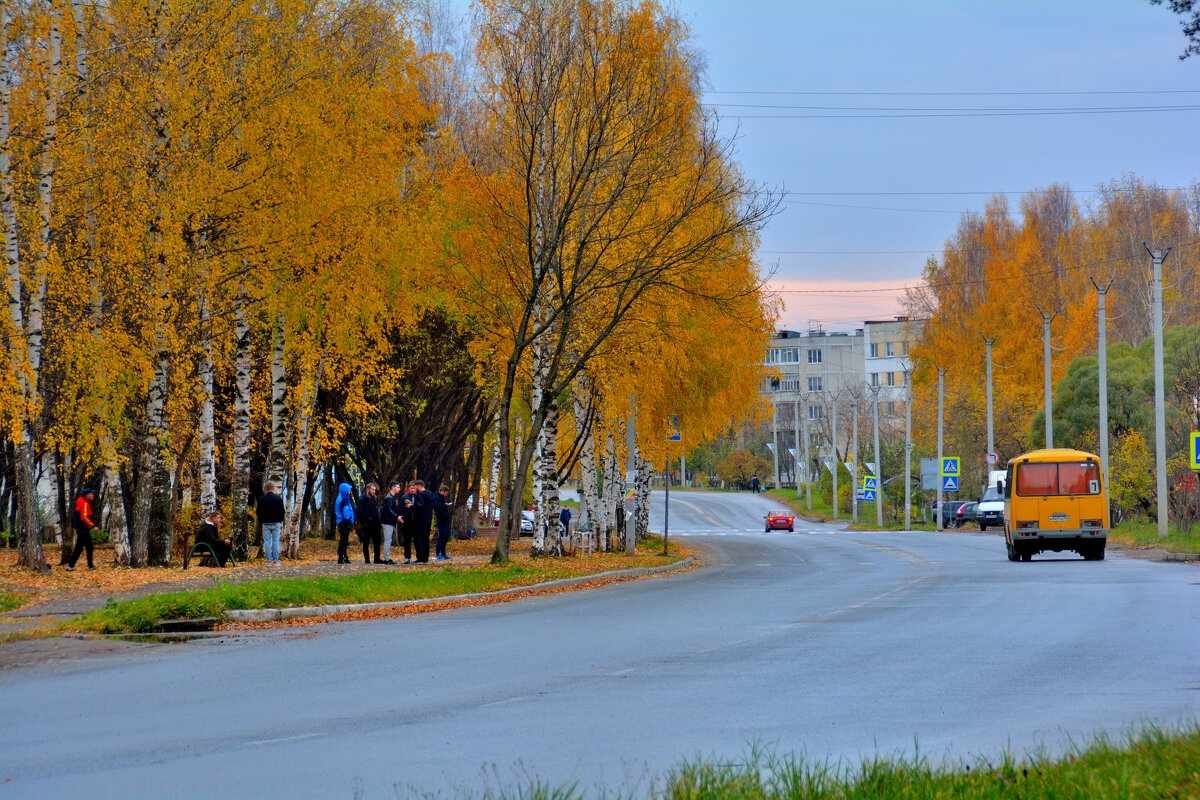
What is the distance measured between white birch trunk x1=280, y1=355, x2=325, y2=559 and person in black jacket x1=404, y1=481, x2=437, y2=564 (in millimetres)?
3533

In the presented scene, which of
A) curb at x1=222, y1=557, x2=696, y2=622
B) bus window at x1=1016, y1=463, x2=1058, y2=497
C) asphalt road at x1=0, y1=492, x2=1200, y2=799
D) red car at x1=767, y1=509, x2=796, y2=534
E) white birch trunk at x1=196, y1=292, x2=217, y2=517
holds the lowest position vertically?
red car at x1=767, y1=509, x2=796, y2=534

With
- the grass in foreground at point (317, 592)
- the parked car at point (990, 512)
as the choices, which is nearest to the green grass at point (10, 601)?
the grass in foreground at point (317, 592)

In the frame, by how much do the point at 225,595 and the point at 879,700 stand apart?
1055cm

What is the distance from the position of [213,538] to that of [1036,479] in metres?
20.1

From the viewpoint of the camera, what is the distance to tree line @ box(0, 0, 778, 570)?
2438 centimetres

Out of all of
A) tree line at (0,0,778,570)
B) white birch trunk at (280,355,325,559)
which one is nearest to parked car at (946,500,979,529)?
tree line at (0,0,778,570)

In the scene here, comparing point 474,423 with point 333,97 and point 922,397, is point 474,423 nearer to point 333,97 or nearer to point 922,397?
point 333,97

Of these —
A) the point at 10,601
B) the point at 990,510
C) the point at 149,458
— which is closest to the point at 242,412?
the point at 149,458

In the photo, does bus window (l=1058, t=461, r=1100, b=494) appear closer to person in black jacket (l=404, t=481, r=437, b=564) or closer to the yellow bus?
the yellow bus

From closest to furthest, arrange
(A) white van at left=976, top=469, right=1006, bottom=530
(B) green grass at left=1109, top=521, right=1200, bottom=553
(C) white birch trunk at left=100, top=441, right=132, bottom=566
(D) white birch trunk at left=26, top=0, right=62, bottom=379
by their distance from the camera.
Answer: (D) white birch trunk at left=26, top=0, right=62, bottom=379
(C) white birch trunk at left=100, top=441, right=132, bottom=566
(B) green grass at left=1109, top=521, right=1200, bottom=553
(A) white van at left=976, top=469, right=1006, bottom=530

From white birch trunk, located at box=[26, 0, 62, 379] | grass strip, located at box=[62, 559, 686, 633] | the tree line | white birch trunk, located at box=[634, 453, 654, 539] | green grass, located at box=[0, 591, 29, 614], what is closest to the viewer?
grass strip, located at box=[62, 559, 686, 633]

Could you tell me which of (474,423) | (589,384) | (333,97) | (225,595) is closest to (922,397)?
(474,423)

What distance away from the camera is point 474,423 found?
45938 millimetres

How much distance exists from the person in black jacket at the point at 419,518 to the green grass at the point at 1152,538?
1924cm
